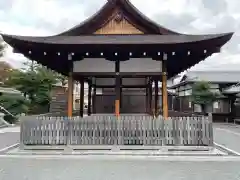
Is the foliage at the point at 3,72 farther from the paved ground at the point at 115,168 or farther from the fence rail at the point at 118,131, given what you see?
the paved ground at the point at 115,168

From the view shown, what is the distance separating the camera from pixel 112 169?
7.13 m

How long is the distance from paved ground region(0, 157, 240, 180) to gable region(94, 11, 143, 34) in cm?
493

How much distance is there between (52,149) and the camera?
32.2 feet

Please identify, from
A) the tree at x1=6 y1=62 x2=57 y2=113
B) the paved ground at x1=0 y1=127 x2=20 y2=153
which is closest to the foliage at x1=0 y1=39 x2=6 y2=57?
the tree at x1=6 y1=62 x2=57 y2=113

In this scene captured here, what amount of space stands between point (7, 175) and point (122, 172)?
260 cm

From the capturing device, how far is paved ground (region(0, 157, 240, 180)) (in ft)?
20.9

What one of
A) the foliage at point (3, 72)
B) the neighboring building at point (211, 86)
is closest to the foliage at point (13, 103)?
the foliage at point (3, 72)

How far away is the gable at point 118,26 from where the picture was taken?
1090 centimetres

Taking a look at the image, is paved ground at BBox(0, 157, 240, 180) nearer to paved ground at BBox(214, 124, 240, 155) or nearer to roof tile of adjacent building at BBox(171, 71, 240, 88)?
paved ground at BBox(214, 124, 240, 155)

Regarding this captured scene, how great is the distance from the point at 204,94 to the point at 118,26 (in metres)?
19.1

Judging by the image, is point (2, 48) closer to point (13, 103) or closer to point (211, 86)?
point (13, 103)

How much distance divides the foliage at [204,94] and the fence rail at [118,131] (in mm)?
19167

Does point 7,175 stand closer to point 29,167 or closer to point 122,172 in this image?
point 29,167

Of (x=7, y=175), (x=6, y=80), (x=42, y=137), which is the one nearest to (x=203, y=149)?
(x=42, y=137)
